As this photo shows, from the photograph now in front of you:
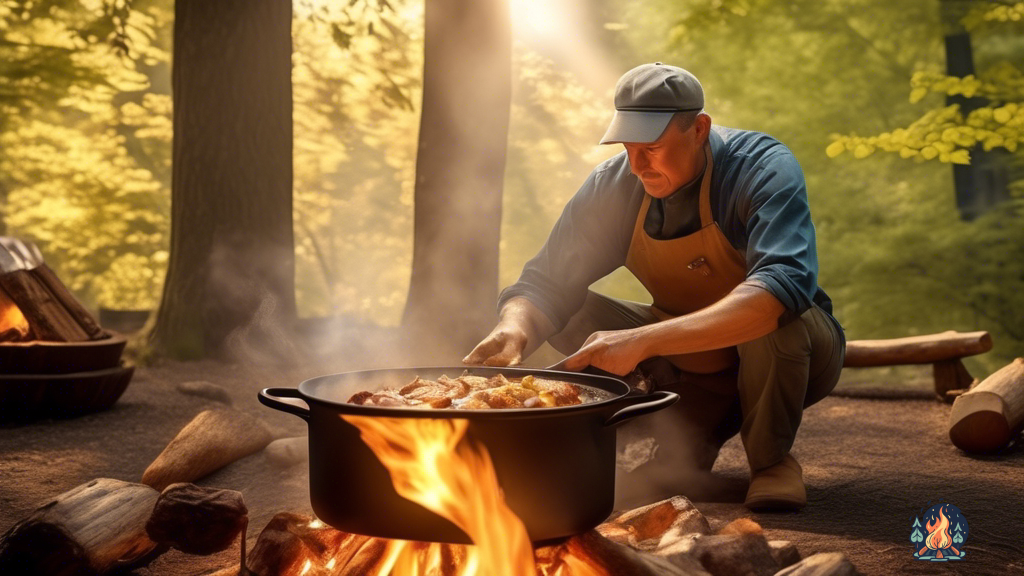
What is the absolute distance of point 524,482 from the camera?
2234 mm

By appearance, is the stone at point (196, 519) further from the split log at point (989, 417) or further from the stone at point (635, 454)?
the split log at point (989, 417)

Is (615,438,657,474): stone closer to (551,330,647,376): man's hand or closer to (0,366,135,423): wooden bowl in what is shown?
(551,330,647,376): man's hand

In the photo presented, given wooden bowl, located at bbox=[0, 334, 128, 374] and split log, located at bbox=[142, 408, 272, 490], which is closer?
split log, located at bbox=[142, 408, 272, 490]

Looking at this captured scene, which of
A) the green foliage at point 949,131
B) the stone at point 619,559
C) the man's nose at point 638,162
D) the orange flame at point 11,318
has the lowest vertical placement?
the stone at point 619,559

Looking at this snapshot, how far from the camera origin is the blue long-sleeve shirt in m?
2.99

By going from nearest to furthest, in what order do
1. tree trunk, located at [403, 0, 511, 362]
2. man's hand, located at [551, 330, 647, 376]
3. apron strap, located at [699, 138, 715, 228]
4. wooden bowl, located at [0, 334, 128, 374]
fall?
man's hand, located at [551, 330, 647, 376], apron strap, located at [699, 138, 715, 228], wooden bowl, located at [0, 334, 128, 374], tree trunk, located at [403, 0, 511, 362]

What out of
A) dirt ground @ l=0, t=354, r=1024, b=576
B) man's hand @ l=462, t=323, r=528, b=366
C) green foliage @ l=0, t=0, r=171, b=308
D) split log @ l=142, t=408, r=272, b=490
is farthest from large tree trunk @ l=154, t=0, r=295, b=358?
man's hand @ l=462, t=323, r=528, b=366

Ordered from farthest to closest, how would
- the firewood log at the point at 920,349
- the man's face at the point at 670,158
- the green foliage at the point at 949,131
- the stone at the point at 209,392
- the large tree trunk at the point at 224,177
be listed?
the large tree trunk at the point at 224,177, the green foliage at the point at 949,131, the stone at the point at 209,392, the firewood log at the point at 920,349, the man's face at the point at 670,158

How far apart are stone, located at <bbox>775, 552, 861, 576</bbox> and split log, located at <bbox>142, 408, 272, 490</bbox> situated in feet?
8.82

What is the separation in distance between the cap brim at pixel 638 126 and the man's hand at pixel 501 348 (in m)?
0.80

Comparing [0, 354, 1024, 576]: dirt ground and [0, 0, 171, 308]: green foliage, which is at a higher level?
[0, 0, 171, 308]: green foliage

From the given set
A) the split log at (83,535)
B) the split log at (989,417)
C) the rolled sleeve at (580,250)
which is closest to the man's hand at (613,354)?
the rolled sleeve at (580,250)

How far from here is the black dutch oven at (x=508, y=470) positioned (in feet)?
7.16

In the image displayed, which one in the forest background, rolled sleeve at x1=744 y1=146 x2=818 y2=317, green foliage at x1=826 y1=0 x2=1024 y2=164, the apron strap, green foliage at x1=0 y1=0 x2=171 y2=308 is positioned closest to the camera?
rolled sleeve at x1=744 y1=146 x2=818 y2=317
